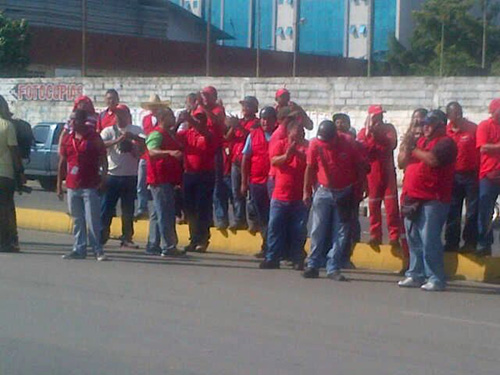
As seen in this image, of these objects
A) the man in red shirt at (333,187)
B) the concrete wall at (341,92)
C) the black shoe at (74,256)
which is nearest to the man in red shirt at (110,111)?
the black shoe at (74,256)

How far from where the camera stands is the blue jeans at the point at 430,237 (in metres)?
11.4

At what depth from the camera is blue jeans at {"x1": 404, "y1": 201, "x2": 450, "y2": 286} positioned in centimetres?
1136

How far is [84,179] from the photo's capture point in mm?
13141

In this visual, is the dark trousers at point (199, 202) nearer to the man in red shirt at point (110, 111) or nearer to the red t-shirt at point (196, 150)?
the red t-shirt at point (196, 150)

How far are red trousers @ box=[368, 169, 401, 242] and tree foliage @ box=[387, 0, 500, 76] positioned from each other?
39.8 m

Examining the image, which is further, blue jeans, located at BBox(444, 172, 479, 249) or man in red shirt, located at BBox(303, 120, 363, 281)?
blue jeans, located at BBox(444, 172, 479, 249)

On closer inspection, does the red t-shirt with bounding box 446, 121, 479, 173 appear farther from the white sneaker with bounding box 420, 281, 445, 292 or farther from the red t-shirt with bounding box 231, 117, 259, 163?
Answer: the red t-shirt with bounding box 231, 117, 259, 163

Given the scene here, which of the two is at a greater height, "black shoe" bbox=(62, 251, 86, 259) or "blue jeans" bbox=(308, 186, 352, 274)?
"blue jeans" bbox=(308, 186, 352, 274)

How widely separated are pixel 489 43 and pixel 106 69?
20015 millimetres

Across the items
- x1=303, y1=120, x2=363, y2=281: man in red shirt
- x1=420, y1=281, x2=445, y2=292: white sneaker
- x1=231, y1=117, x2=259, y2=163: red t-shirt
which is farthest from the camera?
x1=231, y1=117, x2=259, y2=163: red t-shirt

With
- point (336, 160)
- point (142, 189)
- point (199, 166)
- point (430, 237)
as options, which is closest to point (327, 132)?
point (336, 160)

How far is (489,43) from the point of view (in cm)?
5531

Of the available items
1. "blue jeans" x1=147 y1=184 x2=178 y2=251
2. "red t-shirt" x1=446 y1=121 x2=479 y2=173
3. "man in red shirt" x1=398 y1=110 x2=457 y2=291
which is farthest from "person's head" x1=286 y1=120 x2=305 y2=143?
"blue jeans" x1=147 y1=184 x2=178 y2=251

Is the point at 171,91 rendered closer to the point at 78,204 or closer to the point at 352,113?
the point at 352,113
